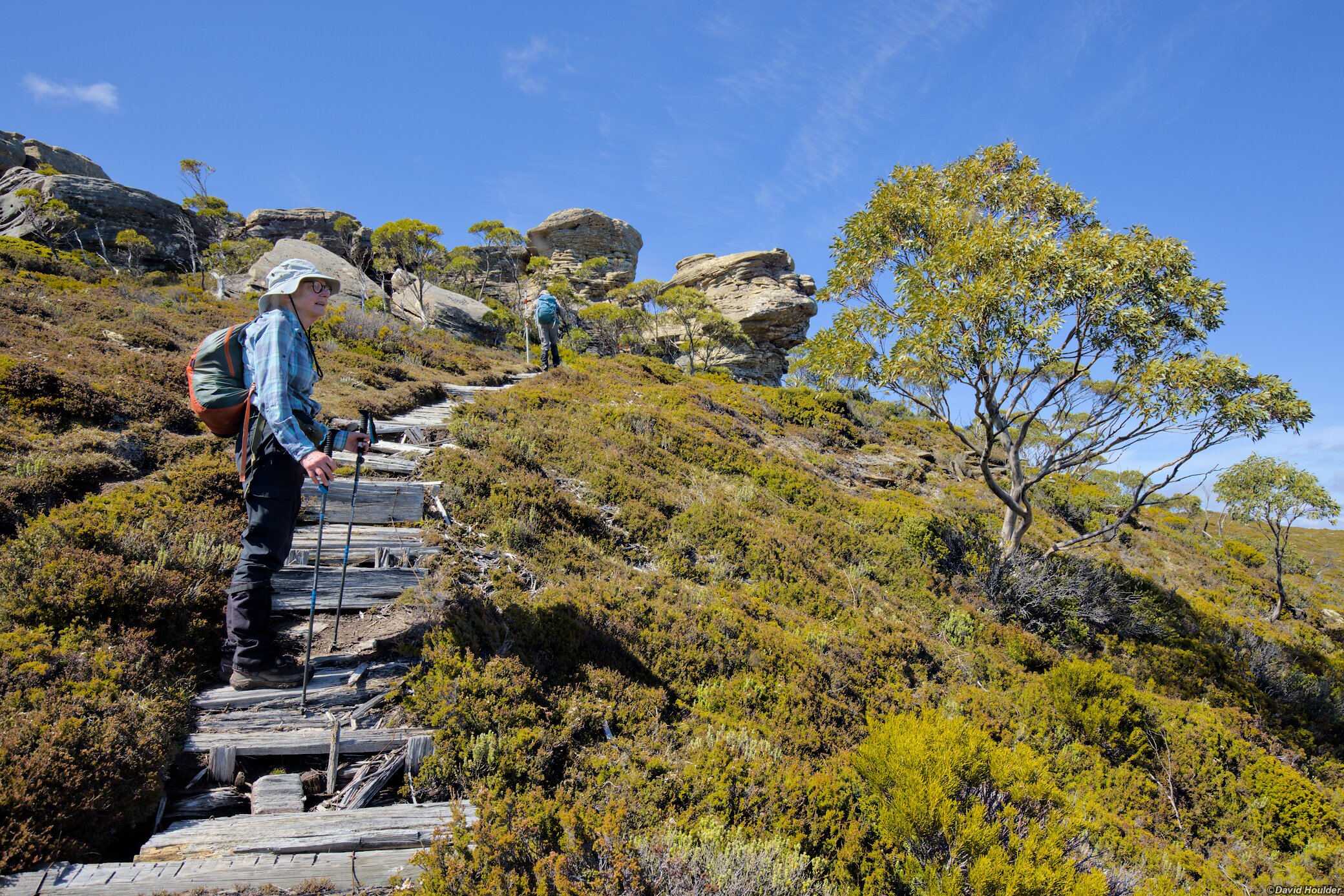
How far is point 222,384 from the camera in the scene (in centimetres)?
356

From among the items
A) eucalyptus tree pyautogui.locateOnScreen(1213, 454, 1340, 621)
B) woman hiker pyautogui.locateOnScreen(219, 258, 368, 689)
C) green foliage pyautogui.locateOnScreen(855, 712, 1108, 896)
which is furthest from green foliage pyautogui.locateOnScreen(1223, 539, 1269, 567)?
woman hiker pyautogui.locateOnScreen(219, 258, 368, 689)

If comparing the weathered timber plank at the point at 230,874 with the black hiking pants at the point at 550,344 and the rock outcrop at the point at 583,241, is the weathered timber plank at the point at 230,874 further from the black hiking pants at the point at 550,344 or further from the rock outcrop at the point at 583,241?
the rock outcrop at the point at 583,241

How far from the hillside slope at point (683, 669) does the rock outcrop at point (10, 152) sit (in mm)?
52607

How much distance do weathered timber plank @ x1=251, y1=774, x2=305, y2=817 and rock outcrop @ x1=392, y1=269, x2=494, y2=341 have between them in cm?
3257

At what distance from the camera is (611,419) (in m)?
11.9

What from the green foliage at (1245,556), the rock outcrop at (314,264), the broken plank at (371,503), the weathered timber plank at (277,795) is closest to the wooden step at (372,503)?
the broken plank at (371,503)

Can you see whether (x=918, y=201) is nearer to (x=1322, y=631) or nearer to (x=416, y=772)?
(x=416, y=772)

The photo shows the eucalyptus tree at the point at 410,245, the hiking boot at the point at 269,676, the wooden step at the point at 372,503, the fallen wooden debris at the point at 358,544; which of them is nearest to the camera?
the hiking boot at the point at 269,676

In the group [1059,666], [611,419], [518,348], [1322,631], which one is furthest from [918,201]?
[518,348]

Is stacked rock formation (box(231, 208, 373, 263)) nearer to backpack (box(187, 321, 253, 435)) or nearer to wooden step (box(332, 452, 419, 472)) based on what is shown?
wooden step (box(332, 452, 419, 472))

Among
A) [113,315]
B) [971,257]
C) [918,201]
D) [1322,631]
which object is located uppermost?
[918,201]

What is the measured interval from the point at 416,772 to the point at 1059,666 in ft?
26.6

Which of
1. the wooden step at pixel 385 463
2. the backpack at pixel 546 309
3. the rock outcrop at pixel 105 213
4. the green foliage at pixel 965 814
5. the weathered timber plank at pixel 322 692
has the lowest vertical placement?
the green foliage at pixel 965 814

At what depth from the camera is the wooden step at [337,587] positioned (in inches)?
175
